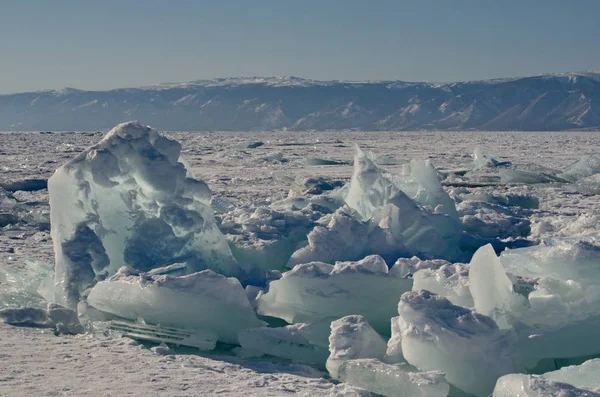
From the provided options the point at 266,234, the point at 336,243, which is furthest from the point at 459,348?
the point at 266,234

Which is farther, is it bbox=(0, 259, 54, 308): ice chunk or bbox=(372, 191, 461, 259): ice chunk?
bbox=(372, 191, 461, 259): ice chunk

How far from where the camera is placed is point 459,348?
10.6ft

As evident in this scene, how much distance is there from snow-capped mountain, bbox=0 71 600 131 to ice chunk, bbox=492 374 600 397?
256 ft

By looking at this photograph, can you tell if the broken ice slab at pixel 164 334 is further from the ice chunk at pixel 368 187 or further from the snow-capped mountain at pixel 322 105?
the snow-capped mountain at pixel 322 105

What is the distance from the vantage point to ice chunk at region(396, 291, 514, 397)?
321cm

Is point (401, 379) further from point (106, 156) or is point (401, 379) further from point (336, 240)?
point (106, 156)

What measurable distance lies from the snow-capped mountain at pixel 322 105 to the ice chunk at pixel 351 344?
255 feet

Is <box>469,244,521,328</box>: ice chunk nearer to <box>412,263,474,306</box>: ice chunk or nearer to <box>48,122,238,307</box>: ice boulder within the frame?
<box>412,263,474,306</box>: ice chunk

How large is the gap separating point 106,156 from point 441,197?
11.7ft

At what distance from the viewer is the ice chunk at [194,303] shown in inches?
155

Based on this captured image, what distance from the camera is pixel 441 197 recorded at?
7.12 meters

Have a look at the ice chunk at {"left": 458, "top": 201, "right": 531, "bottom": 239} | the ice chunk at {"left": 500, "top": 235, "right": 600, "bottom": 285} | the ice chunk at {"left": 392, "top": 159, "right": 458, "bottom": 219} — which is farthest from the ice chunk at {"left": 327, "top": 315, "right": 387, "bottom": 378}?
the ice chunk at {"left": 458, "top": 201, "right": 531, "bottom": 239}

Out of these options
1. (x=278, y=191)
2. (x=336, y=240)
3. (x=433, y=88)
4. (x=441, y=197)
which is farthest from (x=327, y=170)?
(x=433, y=88)

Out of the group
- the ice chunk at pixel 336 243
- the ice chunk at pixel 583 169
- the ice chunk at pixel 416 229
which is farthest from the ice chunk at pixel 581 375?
the ice chunk at pixel 583 169
